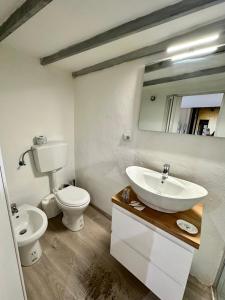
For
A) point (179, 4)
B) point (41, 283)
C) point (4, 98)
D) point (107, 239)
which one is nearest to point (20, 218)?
point (41, 283)

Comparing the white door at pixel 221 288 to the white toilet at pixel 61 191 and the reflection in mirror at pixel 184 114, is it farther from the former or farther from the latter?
the white toilet at pixel 61 191

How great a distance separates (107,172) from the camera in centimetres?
182

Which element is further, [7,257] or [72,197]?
[72,197]

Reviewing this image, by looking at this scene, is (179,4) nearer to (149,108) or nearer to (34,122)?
(149,108)

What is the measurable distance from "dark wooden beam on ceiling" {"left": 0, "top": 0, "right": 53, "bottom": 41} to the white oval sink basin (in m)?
1.14

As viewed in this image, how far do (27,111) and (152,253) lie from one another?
5.64 feet

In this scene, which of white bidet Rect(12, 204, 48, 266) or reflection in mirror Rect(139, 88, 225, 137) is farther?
white bidet Rect(12, 204, 48, 266)

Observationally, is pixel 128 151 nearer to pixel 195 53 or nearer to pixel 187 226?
pixel 187 226

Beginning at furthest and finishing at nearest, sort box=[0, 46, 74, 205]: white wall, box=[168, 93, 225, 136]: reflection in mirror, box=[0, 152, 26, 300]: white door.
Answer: box=[0, 46, 74, 205]: white wall, box=[168, 93, 225, 136]: reflection in mirror, box=[0, 152, 26, 300]: white door

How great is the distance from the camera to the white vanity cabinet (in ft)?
2.87

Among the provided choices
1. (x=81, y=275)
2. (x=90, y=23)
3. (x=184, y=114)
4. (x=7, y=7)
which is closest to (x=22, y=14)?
(x=7, y=7)

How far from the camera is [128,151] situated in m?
1.55

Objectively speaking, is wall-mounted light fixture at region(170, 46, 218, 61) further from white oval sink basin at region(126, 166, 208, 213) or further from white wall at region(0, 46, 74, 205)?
white wall at region(0, 46, 74, 205)

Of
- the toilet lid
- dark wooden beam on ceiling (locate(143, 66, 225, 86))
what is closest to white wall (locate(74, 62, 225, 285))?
dark wooden beam on ceiling (locate(143, 66, 225, 86))
